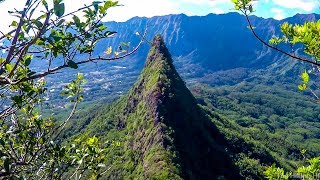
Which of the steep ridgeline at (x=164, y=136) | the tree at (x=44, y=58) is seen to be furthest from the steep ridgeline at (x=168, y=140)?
the tree at (x=44, y=58)

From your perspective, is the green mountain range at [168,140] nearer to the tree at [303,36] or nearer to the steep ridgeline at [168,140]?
the steep ridgeline at [168,140]

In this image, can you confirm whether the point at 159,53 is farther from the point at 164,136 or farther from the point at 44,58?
the point at 44,58

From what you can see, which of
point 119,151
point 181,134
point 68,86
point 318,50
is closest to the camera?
point 318,50

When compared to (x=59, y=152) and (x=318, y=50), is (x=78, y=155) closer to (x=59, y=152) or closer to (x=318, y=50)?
(x=59, y=152)

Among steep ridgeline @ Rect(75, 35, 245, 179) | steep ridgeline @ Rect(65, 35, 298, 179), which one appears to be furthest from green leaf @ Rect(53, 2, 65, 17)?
steep ridgeline @ Rect(65, 35, 298, 179)

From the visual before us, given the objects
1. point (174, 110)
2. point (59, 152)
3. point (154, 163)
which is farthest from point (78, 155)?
point (174, 110)

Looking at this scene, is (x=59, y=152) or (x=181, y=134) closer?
(x=59, y=152)

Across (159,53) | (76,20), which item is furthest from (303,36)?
(159,53)
